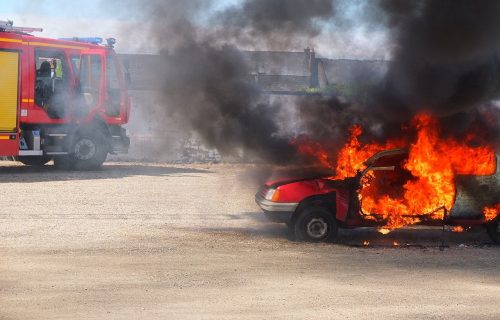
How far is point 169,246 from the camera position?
10906mm

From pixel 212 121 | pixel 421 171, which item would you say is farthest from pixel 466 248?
pixel 212 121

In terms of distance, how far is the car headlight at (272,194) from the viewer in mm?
11445

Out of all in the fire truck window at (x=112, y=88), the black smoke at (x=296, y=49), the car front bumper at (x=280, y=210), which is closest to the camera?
the car front bumper at (x=280, y=210)

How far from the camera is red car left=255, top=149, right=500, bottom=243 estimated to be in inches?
445

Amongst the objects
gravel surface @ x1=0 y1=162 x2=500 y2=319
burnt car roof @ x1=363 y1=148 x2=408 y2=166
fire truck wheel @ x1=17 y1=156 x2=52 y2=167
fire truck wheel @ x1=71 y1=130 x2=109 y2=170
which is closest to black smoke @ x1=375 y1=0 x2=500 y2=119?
burnt car roof @ x1=363 y1=148 x2=408 y2=166

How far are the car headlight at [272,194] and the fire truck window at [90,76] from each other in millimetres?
10672

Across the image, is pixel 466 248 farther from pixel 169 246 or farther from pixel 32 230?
pixel 32 230

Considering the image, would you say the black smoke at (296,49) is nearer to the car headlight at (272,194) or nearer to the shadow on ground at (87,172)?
the car headlight at (272,194)

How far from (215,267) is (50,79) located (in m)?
12.4

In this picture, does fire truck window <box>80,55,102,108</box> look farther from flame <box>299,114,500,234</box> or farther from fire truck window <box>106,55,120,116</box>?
flame <box>299,114,500,234</box>

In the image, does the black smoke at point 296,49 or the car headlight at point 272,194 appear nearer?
the car headlight at point 272,194

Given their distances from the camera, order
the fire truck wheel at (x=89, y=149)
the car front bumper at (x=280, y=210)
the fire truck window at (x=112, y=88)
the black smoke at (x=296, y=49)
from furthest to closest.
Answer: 1. the fire truck wheel at (x=89, y=149)
2. the fire truck window at (x=112, y=88)
3. the black smoke at (x=296, y=49)
4. the car front bumper at (x=280, y=210)

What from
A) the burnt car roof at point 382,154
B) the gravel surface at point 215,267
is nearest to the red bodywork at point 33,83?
the gravel surface at point 215,267

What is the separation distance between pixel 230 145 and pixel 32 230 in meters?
3.83
